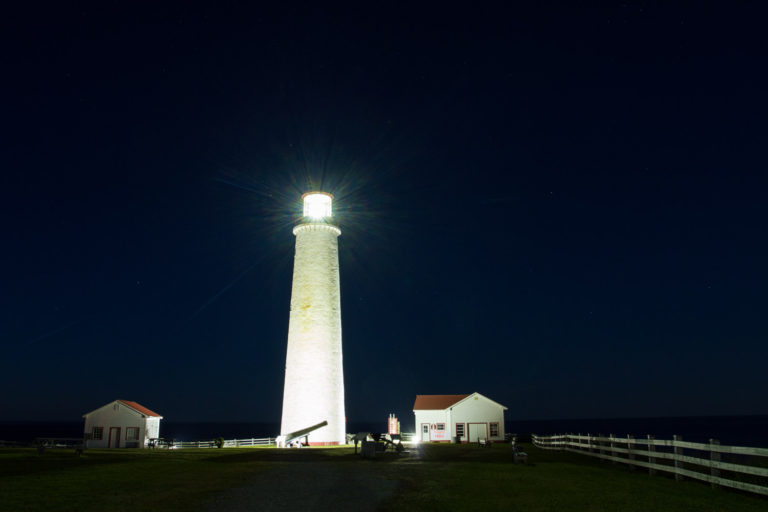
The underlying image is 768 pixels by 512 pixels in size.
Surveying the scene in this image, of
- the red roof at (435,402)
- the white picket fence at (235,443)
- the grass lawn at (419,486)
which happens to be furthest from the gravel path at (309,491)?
the red roof at (435,402)

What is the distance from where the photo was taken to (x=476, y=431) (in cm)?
4528

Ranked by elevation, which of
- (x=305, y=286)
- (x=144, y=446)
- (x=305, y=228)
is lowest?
(x=144, y=446)

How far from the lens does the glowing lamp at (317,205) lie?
38188 mm

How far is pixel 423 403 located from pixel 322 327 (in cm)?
1596

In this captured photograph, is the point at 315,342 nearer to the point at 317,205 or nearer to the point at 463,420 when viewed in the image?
the point at 317,205

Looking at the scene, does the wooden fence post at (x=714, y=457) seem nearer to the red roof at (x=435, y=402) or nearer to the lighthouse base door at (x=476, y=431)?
the lighthouse base door at (x=476, y=431)

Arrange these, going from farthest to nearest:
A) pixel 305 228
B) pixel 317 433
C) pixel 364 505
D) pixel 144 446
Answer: pixel 144 446 → pixel 305 228 → pixel 317 433 → pixel 364 505

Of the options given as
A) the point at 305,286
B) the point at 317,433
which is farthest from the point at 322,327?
the point at 317,433

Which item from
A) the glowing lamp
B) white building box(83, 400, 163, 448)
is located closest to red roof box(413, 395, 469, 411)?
the glowing lamp

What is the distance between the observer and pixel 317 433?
3522cm

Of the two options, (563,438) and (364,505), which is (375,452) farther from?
(364,505)

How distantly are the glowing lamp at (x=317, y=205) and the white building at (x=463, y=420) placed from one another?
1777cm

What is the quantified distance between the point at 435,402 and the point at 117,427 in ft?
79.7

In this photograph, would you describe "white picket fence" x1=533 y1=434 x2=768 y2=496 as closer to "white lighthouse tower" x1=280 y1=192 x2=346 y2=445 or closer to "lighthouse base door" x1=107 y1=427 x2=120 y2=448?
"white lighthouse tower" x1=280 y1=192 x2=346 y2=445
